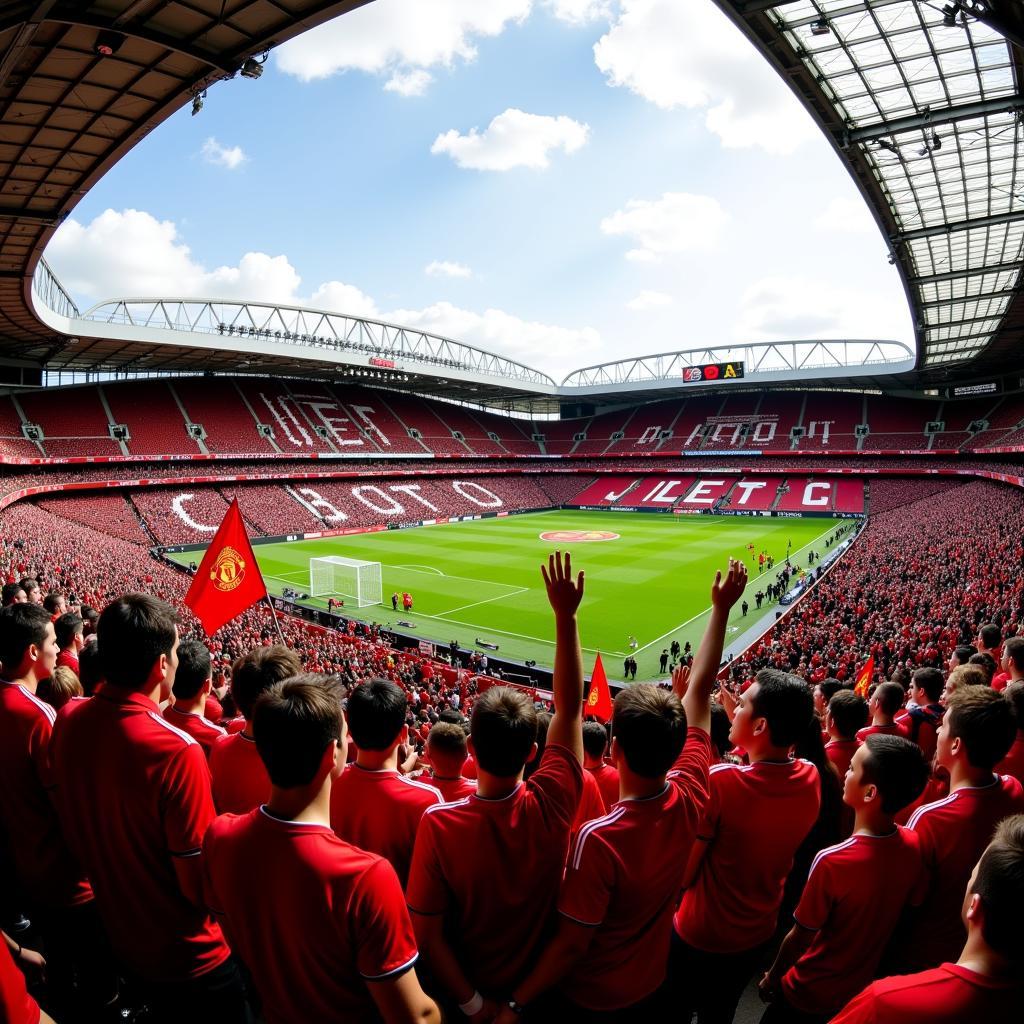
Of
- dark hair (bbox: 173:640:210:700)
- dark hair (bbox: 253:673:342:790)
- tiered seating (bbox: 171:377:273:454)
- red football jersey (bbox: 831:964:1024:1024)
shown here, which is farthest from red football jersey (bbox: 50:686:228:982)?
tiered seating (bbox: 171:377:273:454)

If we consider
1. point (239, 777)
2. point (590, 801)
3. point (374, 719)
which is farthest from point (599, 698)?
point (374, 719)

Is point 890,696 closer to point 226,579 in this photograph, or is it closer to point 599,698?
point 599,698

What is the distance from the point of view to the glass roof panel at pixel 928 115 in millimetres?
13664

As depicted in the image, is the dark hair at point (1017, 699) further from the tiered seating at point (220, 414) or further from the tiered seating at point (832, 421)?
the tiered seating at point (832, 421)

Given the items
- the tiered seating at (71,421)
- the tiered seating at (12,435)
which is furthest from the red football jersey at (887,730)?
the tiered seating at (71,421)

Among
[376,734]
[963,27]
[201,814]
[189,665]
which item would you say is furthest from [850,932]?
[963,27]

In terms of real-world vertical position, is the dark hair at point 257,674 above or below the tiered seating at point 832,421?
below

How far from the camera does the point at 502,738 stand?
2447 mm

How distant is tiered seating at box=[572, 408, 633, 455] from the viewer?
76.4 m

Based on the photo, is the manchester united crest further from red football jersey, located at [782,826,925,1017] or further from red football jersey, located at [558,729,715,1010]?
red football jersey, located at [782,826,925,1017]

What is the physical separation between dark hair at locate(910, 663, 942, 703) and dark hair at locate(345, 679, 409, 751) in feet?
17.9

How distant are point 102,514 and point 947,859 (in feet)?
158

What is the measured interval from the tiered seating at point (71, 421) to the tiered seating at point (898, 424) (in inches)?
2496

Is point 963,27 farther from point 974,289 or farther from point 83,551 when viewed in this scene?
point 83,551
